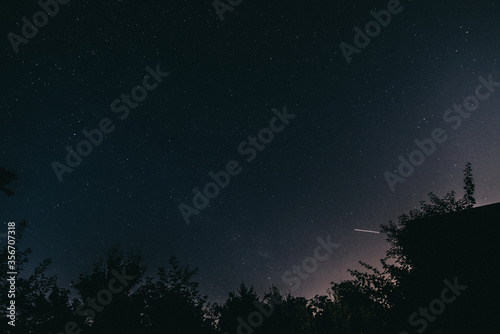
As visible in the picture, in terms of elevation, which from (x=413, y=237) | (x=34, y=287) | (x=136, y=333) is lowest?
(x=413, y=237)

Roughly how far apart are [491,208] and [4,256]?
25.6 metres

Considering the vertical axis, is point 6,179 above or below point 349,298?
above

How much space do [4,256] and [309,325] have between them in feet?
50.0

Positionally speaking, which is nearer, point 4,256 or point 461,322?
point 4,256

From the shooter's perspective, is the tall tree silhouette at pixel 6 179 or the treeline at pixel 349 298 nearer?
the tall tree silhouette at pixel 6 179

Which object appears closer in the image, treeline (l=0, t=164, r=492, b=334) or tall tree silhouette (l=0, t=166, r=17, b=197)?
tall tree silhouette (l=0, t=166, r=17, b=197)

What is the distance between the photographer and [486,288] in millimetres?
13789

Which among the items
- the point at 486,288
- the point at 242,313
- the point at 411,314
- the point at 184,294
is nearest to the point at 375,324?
the point at 411,314

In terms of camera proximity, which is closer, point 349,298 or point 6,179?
point 6,179

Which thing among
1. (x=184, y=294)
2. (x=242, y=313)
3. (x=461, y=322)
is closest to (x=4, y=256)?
(x=184, y=294)

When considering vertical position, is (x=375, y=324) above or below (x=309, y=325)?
below

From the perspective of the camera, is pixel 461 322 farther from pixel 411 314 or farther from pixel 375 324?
pixel 375 324

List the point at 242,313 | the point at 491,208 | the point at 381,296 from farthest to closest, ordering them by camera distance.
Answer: the point at 242,313, the point at 381,296, the point at 491,208

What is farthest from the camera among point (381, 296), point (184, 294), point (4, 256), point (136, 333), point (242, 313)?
point (242, 313)
